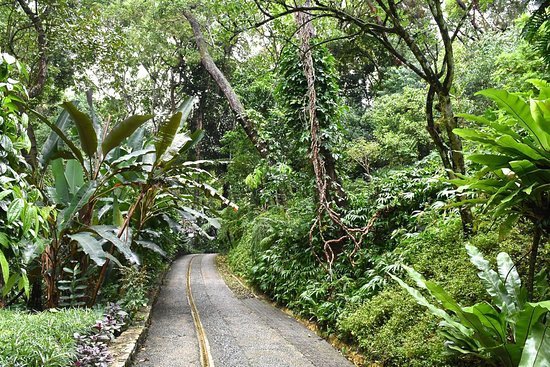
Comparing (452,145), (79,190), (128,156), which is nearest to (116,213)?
(79,190)

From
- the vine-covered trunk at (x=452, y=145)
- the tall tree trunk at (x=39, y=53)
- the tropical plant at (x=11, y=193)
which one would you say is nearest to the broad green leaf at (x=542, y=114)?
the vine-covered trunk at (x=452, y=145)

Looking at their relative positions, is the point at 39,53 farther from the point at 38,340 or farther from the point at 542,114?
the point at 542,114

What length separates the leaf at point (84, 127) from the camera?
3.82 metres

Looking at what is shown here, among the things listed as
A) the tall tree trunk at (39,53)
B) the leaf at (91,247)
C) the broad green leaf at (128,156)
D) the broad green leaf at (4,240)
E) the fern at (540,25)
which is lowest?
the leaf at (91,247)

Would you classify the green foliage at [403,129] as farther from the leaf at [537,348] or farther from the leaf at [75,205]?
the leaf at [537,348]

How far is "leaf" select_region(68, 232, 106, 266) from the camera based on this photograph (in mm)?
3541

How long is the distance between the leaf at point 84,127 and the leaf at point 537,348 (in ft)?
13.1

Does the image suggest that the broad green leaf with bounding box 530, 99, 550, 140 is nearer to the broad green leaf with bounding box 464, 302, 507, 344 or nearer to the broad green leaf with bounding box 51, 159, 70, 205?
the broad green leaf with bounding box 464, 302, 507, 344

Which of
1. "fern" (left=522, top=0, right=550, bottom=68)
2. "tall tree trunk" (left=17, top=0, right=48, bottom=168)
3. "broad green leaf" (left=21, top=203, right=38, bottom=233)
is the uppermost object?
"tall tree trunk" (left=17, top=0, right=48, bottom=168)

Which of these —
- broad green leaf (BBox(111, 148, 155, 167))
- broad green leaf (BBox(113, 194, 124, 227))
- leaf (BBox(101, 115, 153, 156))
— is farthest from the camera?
broad green leaf (BBox(113, 194, 124, 227))

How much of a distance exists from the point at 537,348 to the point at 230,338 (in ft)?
10.4

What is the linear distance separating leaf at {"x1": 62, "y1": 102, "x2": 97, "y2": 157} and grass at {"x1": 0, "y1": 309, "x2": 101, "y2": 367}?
73.1 inches

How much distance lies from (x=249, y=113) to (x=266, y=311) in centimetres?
541

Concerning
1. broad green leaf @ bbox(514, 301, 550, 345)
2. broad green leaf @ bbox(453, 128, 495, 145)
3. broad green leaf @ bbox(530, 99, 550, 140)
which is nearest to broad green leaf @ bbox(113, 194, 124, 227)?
broad green leaf @ bbox(453, 128, 495, 145)
